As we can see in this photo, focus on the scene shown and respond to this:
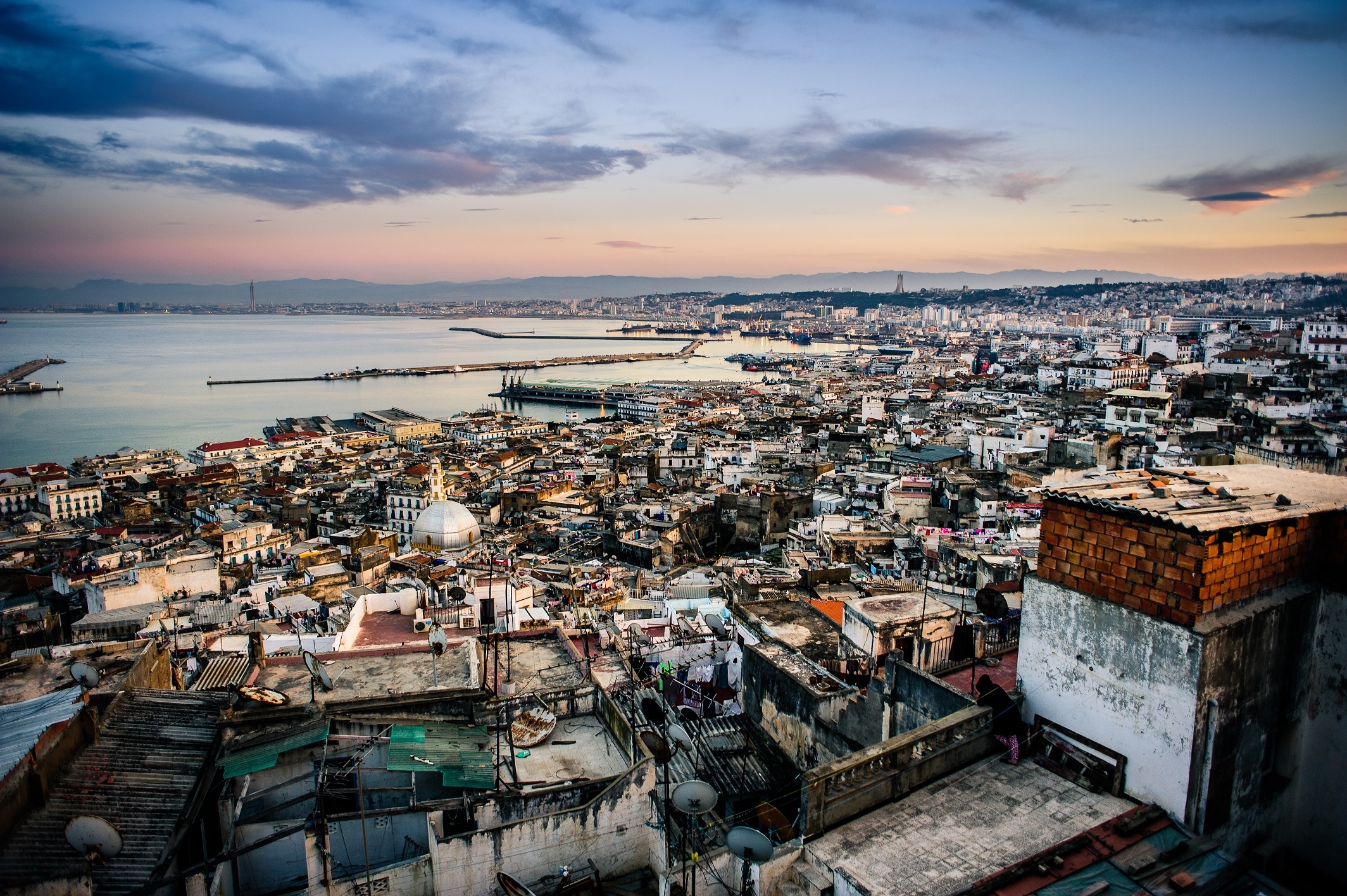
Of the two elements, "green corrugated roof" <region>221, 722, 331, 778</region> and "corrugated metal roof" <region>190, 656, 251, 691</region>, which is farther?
"corrugated metal roof" <region>190, 656, 251, 691</region>

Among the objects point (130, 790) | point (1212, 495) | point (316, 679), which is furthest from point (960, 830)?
point (130, 790)

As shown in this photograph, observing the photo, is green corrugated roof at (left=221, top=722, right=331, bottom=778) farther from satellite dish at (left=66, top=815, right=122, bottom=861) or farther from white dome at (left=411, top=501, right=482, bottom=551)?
white dome at (left=411, top=501, right=482, bottom=551)

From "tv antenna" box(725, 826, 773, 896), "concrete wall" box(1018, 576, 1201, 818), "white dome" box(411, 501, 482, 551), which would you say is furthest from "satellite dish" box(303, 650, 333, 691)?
"white dome" box(411, 501, 482, 551)

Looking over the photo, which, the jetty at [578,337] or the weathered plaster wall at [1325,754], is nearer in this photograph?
the weathered plaster wall at [1325,754]

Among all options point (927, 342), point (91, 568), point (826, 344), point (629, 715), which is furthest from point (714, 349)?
point (629, 715)

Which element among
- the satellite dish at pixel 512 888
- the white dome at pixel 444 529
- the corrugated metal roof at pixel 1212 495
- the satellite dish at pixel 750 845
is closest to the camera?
the satellite dish at pixel 750 845

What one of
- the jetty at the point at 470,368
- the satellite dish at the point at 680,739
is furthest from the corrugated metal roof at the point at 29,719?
the jetty at the point at 470,368

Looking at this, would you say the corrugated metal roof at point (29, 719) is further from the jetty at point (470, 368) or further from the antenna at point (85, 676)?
the jetty at point (470, 368)
